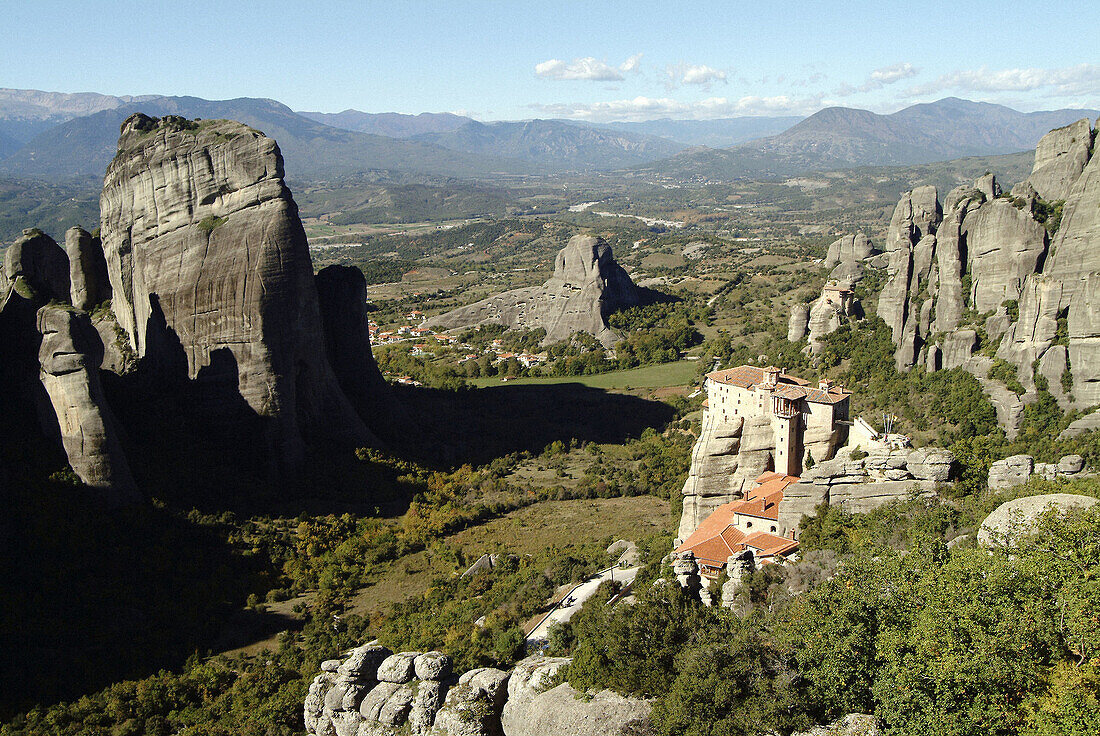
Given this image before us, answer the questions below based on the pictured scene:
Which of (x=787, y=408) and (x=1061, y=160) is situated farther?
(x=1061, y=160)

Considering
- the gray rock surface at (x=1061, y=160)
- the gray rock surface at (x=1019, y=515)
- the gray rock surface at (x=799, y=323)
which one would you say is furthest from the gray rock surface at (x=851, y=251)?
the gray rock surface at (x=1019, y=515)

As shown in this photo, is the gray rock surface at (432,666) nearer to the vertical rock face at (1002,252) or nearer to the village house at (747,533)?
the village house at (747,533)

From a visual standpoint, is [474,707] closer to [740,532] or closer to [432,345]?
[740,532]

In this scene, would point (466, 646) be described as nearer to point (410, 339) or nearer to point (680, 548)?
point (680, 548)

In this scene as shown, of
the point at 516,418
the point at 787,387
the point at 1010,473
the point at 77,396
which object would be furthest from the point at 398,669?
the point at 516,418

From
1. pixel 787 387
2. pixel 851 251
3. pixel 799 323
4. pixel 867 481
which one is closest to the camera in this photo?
pixel 867 481

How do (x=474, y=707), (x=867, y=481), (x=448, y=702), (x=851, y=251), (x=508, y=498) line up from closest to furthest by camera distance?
(x=474, y=707), (x=448, y=702), (x=867, y=481), (x=508, y=498), (x=851, y=251)

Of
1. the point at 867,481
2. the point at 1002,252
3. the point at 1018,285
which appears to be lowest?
the point at 867,481
